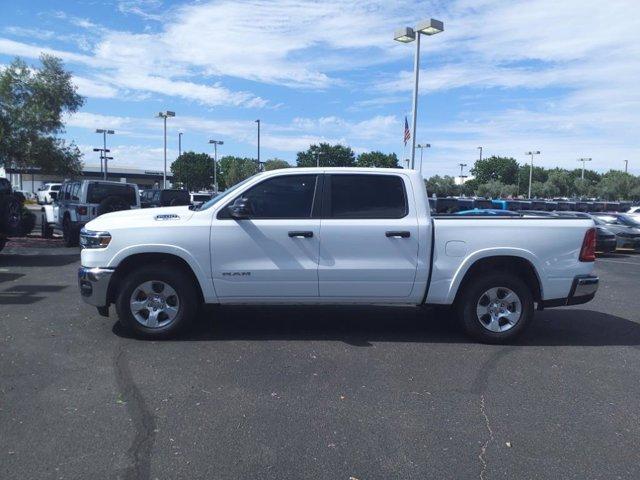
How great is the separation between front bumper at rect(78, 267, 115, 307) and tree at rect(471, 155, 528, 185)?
107 meters

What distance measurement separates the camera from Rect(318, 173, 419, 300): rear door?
634cm

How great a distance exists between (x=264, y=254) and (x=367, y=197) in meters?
1.32

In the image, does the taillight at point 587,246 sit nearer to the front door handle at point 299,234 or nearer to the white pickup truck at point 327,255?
the white pickup truck at point 327,255

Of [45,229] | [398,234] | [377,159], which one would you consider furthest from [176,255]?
[377,159]

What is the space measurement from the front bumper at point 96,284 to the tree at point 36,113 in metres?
Result: 13.7

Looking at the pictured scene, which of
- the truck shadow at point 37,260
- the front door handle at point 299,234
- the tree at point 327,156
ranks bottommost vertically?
the truck shadow at point 37,260

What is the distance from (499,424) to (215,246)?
3.40 meters

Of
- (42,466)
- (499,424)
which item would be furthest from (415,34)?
(42,466)

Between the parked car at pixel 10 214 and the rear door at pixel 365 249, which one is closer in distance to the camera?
the rear door at pixel 365 249

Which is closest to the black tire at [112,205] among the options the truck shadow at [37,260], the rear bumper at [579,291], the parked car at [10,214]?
the truck shadow at [37,260]

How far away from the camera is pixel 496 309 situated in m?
6.58

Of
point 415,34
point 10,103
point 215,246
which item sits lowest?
point 215,246

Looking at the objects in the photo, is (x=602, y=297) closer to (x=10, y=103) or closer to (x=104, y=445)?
(x=104, y=445)

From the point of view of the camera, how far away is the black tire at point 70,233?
16.0 m
